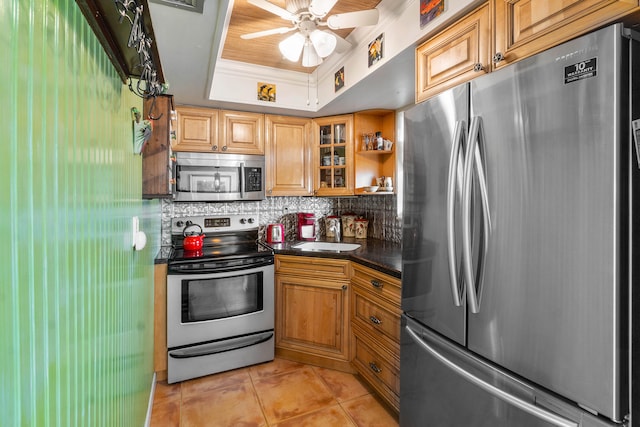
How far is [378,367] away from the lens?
2.08 m

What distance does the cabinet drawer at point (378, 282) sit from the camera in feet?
6.16

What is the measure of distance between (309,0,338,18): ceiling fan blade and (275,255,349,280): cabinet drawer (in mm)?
1607

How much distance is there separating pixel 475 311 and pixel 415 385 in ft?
2.05

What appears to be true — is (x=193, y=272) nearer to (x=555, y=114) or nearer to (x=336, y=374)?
(x=336, y=374)

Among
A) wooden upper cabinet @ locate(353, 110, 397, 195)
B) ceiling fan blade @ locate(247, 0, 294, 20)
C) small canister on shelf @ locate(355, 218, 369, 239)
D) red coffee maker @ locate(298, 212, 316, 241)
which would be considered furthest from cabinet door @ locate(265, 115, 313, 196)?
ceiling fan blade @ locate(247, 0, 294, 20)

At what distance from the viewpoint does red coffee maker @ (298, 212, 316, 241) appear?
3184mm

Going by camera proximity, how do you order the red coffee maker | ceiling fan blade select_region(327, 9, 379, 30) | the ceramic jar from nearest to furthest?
ceiling fan blade select_region(327, 9, 379, 30)
the red coffee maker
the ceramic jar

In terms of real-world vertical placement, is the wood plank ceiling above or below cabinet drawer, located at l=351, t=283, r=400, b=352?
above

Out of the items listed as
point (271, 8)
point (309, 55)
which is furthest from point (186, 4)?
point (309, 55)

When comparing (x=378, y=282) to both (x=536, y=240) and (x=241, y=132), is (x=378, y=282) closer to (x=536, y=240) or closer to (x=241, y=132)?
(x=536, y=240)

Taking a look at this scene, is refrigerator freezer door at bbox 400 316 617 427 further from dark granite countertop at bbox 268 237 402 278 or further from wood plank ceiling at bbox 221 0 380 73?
wood plank ceiling at bbox 221 0 380 73

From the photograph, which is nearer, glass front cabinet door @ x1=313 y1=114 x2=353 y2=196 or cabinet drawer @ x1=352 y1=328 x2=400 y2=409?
cabinet drawer @ x1=352 y1=328 x2=400 y2=409

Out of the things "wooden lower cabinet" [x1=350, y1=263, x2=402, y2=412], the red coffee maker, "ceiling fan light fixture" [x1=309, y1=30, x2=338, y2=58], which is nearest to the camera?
"ceiling fan light fixture" [x1=309, y1=30, x2=338, y2=58]

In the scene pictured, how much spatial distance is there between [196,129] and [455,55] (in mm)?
2091
